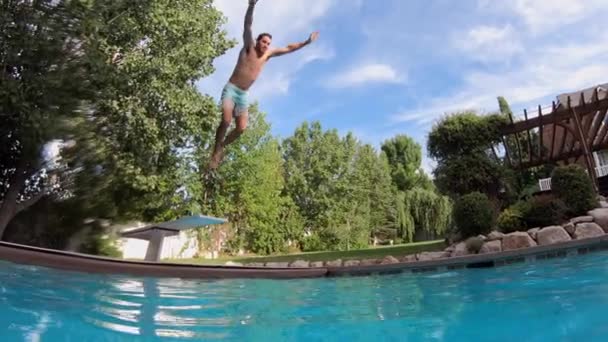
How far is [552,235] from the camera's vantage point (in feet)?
25.1

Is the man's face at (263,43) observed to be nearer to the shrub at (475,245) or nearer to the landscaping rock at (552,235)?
the shrub at (475,245)

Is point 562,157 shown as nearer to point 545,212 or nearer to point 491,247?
point 545,212

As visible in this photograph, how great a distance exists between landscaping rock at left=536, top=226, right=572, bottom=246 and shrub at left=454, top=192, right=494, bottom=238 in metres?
1.58

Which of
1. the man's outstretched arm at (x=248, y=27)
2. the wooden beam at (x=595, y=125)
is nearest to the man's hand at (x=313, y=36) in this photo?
the man's outstretched arm at (x=248, y=27)

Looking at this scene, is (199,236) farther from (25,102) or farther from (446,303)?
(446,303)

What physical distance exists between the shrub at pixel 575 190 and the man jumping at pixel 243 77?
7.10 meters

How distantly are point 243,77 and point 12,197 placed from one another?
7809 millimetres

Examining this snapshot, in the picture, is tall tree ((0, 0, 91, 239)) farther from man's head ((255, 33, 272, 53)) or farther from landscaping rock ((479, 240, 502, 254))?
landscaping rock ((479, 240, 502, 254))

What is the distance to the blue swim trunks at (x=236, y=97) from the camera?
4957 mm

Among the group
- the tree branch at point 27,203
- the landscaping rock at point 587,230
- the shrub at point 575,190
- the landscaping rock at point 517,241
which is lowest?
the landscaping rock at point 517,241

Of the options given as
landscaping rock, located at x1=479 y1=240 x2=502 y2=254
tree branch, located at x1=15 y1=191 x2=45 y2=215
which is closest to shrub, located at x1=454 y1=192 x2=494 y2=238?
landscaping rock, located at x1=479 y1=240 x2=502 y2=254

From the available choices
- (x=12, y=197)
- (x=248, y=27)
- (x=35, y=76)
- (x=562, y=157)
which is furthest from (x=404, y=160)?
(x=248, y=27)

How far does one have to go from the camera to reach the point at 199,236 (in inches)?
723

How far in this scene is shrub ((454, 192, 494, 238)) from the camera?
9.32 meters
